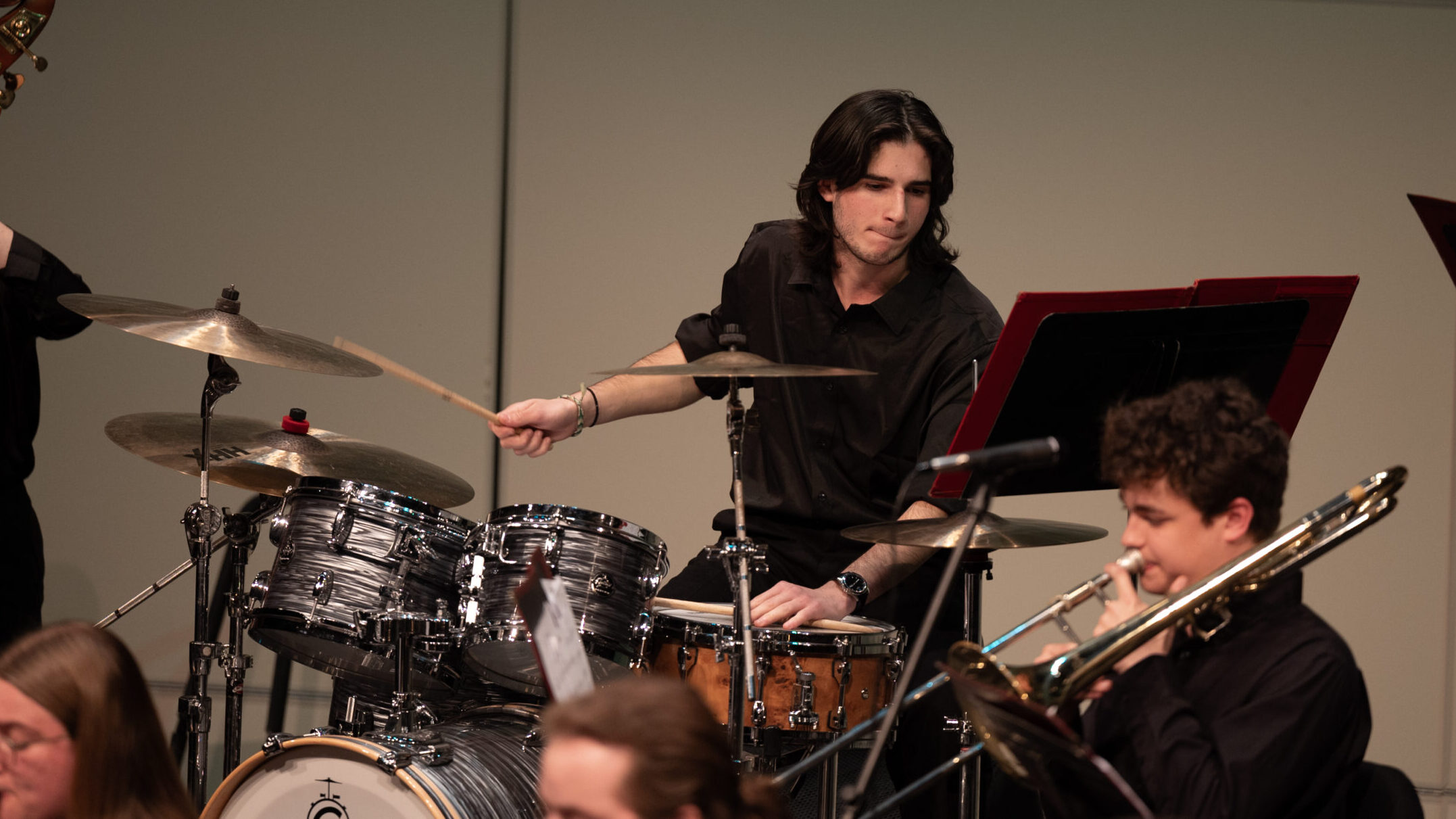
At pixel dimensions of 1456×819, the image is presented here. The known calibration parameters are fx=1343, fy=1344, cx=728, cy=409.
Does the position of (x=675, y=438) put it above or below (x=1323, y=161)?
below

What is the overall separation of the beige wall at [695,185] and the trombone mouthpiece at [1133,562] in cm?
279

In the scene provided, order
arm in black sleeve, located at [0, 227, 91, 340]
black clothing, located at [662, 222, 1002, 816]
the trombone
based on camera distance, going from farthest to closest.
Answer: arm in black sleeve, located at [0, 227, 91, 340] → black clothing, located at [662, 222, 1002, 816] → the trombone

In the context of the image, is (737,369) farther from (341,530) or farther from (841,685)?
(341,530)

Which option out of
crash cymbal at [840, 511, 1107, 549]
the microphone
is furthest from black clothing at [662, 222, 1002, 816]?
the microphone

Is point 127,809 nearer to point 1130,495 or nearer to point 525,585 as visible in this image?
point 525,585

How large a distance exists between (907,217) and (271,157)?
2.60 m

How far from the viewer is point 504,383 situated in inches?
181

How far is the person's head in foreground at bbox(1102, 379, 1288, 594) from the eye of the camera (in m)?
1.74

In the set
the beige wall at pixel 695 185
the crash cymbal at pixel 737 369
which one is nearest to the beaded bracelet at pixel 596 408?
the crash cymbal at pixel 737 369

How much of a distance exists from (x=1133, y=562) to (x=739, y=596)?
0.96 m

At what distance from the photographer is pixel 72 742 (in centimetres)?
169

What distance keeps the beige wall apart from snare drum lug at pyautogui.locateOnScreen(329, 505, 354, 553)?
5.77 ft

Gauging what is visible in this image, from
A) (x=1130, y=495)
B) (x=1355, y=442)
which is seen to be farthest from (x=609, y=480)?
(x=1130, y=495)

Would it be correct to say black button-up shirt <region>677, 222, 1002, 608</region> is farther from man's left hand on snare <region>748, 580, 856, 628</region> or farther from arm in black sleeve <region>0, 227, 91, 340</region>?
arm in black sleeve <region>0, 227, 91, 340</region>
